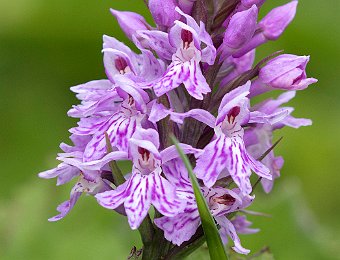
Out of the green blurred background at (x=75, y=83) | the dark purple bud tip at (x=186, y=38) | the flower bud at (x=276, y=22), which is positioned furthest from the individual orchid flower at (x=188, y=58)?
the green blurred background at (x=75, y=83)

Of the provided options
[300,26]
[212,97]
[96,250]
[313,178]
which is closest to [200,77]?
[212,97]

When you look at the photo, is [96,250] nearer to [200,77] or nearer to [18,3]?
[200,77]

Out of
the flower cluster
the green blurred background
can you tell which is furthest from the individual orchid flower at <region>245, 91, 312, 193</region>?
the green blurred background

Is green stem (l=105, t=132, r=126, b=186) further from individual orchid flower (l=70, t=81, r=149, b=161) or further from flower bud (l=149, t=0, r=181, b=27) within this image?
flower bud (l=149, t=0, r=181, b=27)

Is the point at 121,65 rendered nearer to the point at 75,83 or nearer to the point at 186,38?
the point at 186,38

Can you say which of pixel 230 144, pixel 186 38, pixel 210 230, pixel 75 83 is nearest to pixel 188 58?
pixel 186 38

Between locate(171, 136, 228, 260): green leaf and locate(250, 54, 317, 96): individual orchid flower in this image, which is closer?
locate(171, 136, 228, 260): green leaf

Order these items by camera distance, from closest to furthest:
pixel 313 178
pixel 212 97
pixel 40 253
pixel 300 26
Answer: pixel 212 97, pixel 40 253, pixel 313 178, pixel 300 26
